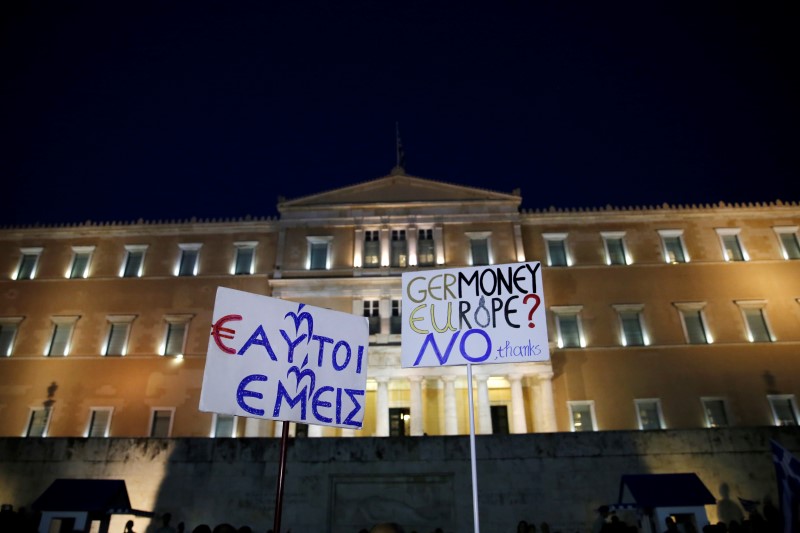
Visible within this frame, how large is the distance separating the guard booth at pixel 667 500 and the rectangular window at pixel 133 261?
29225 millimetres

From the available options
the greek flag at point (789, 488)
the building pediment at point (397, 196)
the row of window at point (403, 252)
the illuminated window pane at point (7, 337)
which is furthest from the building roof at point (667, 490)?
the illuminated window pane at point (7, 337)

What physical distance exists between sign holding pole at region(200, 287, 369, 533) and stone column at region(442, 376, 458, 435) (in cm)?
2280

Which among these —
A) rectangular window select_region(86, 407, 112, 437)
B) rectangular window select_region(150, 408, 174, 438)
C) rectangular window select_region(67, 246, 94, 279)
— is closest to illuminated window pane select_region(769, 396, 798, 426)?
rectangular window select_region(150, 408, 174, 438)

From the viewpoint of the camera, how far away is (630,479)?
1473cm

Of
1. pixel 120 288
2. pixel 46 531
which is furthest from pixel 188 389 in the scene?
pixel 46 531

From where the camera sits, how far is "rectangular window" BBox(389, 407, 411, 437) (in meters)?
30.4

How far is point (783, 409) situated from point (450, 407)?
1650 centimetres

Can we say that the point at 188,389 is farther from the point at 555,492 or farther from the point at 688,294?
the point at 688,294

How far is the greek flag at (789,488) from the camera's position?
886cm

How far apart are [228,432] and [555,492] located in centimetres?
1862

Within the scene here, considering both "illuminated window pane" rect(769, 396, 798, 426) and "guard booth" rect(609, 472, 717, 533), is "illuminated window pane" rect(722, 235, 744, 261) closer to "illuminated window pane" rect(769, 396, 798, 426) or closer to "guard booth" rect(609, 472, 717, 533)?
"illuminated window pane" rect(769, 396, 798, 426)

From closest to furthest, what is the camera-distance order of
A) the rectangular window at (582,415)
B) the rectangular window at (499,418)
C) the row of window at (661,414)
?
the row of window at (661,414)
the rectangular window at (582,415)
the rectangular window at (499,418)

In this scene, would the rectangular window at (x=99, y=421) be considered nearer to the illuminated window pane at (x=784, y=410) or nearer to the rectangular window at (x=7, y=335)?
the rectangular window at (x=7, y=335)

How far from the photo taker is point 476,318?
8203 mm
